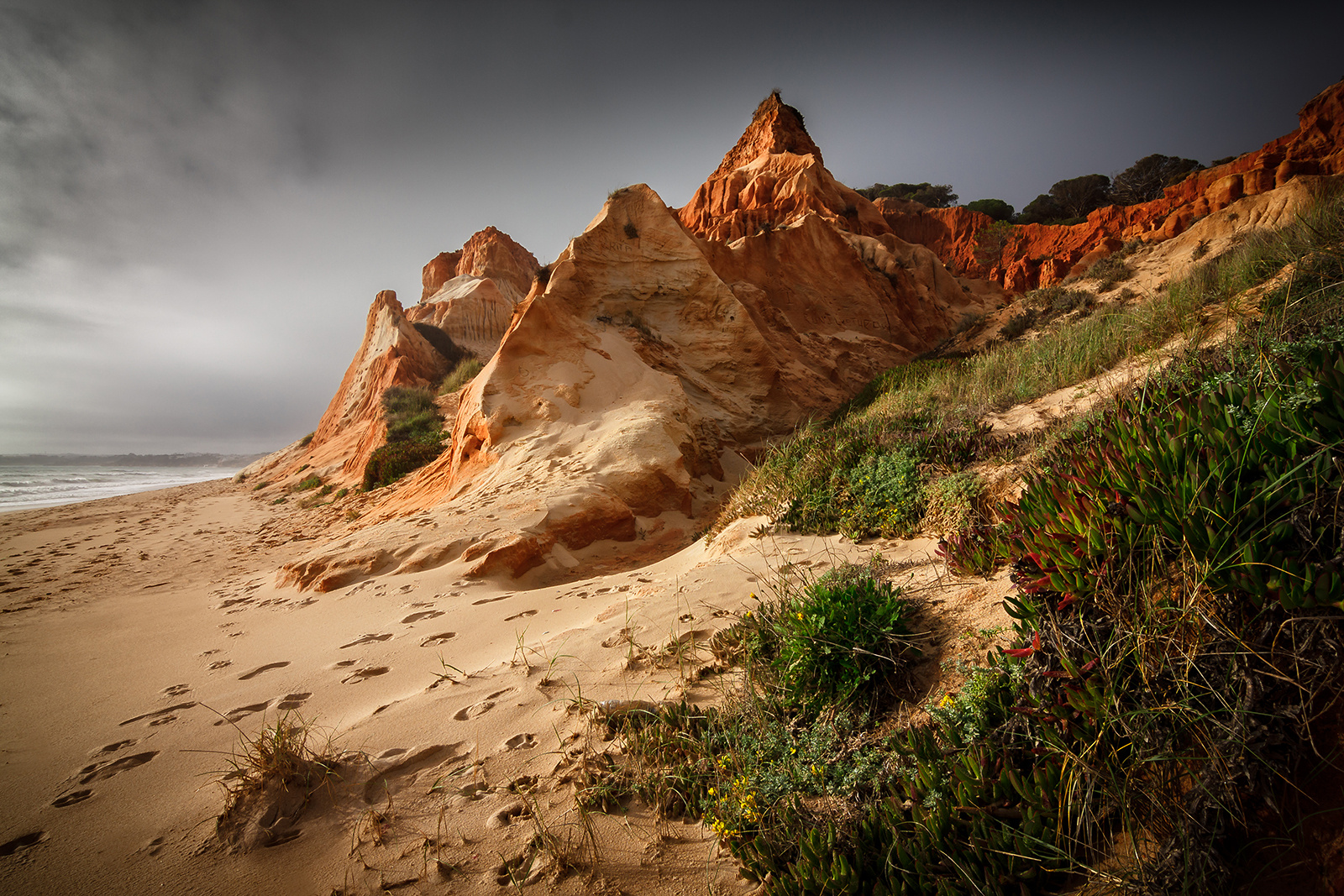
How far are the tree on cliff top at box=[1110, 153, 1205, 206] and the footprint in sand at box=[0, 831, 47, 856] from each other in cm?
4922

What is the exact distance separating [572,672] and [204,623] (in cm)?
443

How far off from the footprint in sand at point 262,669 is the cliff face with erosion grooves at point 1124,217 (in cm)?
2450

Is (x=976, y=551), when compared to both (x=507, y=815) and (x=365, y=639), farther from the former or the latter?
(x=365, y=639)

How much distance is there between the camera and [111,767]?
8.04ft

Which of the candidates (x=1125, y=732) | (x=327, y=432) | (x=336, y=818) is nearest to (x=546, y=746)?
(x=336, y=818)

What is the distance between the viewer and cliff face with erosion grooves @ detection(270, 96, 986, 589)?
6587mm

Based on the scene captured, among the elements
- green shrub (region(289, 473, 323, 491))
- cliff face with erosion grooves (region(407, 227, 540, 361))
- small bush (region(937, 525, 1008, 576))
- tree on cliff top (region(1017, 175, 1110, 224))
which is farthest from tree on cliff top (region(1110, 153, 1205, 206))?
green shrub (region(289, 473, 323, 491))

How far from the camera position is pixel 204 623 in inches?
190

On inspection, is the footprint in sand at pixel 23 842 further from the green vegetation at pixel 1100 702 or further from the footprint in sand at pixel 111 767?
the green vegetation at pixel 1100 702

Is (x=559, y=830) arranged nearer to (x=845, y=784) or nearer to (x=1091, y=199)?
(x=845, y=784)

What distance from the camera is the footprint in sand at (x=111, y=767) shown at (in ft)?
7.78

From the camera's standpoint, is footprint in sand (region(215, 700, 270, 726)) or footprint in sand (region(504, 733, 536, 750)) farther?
footprint in sand (region(215, 700, 270, 726))

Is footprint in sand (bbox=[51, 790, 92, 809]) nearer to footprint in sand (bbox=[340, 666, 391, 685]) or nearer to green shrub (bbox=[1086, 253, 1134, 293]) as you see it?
footprint in sand (bbox=[340, 666, 391, 685])

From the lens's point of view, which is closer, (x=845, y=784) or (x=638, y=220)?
(x=845, y=784)
